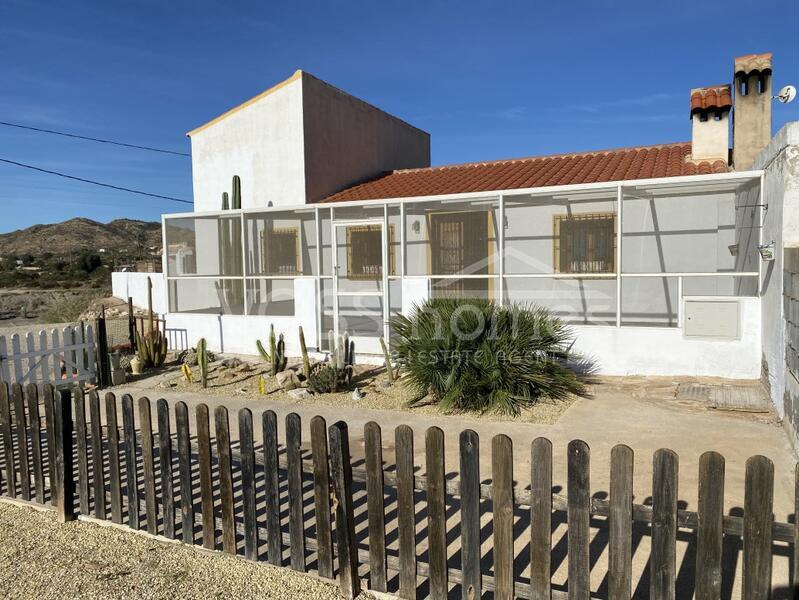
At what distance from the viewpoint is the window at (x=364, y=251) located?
13.1 meters

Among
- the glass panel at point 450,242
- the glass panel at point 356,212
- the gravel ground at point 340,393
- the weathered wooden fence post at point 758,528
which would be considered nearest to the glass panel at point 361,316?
the gravel ground at point 340,393

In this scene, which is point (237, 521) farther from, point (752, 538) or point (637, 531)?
point (752, 538)

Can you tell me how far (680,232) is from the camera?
10734mm

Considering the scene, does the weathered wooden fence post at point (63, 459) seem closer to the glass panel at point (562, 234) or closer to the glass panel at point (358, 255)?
the glass panel at point (562, 234)

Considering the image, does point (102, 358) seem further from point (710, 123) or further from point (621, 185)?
point (710, 123)

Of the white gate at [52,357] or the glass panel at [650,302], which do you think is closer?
the white gate at [52,357]

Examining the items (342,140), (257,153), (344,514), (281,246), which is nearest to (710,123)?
(342,140)

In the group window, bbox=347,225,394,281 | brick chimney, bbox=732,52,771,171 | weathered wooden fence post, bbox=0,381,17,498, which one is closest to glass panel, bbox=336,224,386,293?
window, bbox=347,225,394,281

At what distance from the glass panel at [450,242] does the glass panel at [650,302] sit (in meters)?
2.80

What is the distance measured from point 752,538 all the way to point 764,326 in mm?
6224

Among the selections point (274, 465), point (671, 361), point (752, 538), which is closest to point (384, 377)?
point (671, 361)

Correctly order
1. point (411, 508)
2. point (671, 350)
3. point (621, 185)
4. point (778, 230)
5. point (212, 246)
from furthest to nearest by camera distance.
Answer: point (212, 246)
point (621, 185)
point (671, 350)
point (778, 230)
point (411, 508)

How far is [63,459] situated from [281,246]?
10645 millimetres

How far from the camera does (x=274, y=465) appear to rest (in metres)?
3.14
